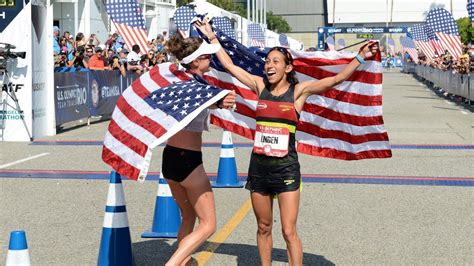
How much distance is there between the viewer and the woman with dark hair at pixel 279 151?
20.5 ft

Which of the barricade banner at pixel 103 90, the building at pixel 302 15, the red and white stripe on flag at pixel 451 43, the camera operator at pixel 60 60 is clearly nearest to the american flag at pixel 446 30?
the red and white stripe on flag at pixel 451 43

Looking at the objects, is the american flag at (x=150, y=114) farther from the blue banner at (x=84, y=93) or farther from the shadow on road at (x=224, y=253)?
the blue banner at (x=84, y=93)

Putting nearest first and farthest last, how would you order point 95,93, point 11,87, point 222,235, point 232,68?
point 232,68
point 222,235
point 11,87
point 95,93

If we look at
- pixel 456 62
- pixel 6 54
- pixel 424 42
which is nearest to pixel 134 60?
pixel 6 54

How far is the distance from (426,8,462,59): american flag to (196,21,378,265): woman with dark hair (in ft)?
96.0

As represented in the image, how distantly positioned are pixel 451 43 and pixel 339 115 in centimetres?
2934

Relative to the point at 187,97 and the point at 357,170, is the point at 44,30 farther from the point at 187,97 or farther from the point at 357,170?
the point at 187,97

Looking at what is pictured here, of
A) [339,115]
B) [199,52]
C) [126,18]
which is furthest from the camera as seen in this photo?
[126,18]

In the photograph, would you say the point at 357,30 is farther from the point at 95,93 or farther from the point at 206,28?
the point at 206,28

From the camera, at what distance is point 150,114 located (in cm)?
599

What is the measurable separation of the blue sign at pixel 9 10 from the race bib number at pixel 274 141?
39.8 feet

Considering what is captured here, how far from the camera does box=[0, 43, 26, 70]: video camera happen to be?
16781mm

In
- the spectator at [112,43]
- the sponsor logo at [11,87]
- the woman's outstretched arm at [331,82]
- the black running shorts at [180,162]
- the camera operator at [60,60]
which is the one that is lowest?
the black running shorts at [180,162]

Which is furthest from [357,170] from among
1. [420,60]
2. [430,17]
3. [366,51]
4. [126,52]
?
[420,60]
